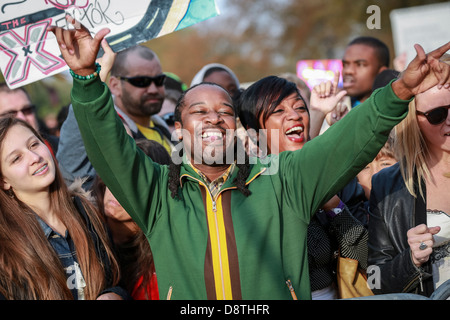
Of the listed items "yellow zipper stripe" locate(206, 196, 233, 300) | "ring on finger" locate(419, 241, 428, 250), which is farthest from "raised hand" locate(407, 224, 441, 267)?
"yellow zipper stripe" locate(206, 196, 233, 300)

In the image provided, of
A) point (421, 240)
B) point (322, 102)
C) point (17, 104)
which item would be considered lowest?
point (421, 240)

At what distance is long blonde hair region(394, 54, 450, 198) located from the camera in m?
2.79

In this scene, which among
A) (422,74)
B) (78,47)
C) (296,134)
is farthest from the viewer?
(296,134)

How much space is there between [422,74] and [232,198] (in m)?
0.93

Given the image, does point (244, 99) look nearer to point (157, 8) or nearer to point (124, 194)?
point (157, 8)

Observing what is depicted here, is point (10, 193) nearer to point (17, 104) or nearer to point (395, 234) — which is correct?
point (17, 104)

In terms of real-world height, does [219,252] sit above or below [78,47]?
below

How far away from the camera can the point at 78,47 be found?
2.23 metres

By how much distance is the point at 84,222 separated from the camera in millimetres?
3072

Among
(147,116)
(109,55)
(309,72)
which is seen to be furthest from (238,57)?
(109,55)

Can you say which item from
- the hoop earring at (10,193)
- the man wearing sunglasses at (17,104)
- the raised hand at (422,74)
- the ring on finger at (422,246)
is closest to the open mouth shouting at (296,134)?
the ring on finger at (422,246)

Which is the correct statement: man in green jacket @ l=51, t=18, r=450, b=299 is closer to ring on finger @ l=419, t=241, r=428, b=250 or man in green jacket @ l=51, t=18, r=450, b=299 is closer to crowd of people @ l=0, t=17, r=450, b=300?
crowd of people @ l=0, t=17, r=450, b=300

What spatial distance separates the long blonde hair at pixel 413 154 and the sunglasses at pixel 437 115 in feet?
0.26

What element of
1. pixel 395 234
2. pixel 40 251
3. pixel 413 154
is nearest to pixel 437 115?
pixel 413 154
